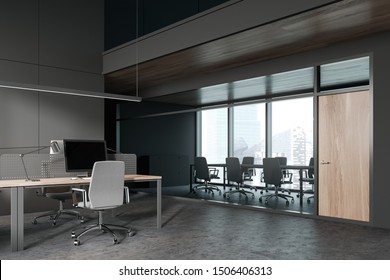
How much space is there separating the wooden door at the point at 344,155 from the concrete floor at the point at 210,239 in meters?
0.31

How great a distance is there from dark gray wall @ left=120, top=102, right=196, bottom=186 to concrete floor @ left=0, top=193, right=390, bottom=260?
422 centimetres

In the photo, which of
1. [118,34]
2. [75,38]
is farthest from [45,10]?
[118,34]

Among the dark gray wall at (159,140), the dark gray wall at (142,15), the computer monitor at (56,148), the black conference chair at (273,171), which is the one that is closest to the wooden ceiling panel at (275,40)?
the dark gray wall at (142,15)

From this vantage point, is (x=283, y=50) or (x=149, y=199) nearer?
(x=283, y=50)

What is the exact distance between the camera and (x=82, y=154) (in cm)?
505

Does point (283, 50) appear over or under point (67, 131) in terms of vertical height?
over

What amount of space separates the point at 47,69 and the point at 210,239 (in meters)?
4.64

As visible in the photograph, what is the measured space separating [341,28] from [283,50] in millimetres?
1144

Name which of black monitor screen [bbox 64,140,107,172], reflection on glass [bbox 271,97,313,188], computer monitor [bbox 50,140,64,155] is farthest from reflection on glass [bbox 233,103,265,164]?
computer monitor [bbox 50,140,64,155]

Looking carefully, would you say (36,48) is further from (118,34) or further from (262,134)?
(262,134)

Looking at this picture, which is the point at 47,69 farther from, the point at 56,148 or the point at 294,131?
the point at 294,131

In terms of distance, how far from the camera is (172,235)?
15.3 feet

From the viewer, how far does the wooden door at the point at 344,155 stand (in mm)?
5355

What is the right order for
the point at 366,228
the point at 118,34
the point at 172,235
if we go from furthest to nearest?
1. the point at 118,34
2. the point at 366,228
3. the point at 172,235
